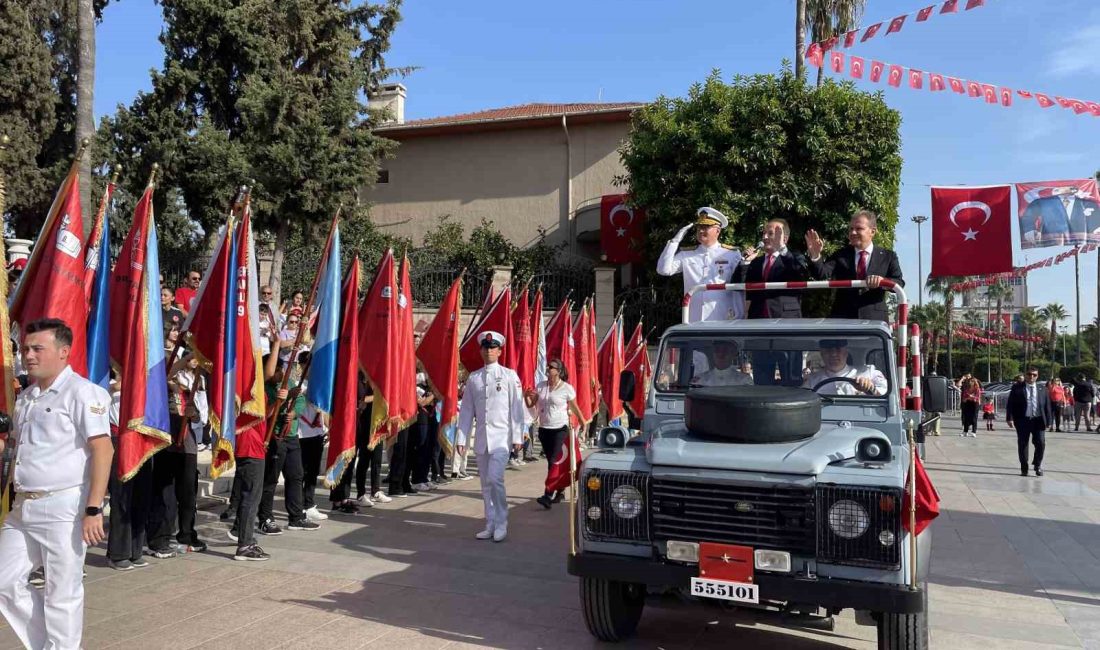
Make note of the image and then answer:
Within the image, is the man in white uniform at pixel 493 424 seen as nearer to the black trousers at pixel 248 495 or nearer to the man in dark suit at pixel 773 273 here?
the black trousers at pixel 248 495

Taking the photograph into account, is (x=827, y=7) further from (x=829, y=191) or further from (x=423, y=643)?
(x=423, y=643)

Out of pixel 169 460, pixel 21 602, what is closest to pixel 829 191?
pixel 169 460

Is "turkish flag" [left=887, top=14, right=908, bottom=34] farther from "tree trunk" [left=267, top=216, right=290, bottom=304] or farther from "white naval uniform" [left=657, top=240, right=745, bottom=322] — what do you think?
"tree trunk" [left=267, top=216, right=290, bottom=304]

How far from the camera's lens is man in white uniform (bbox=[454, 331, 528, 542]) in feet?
28.9

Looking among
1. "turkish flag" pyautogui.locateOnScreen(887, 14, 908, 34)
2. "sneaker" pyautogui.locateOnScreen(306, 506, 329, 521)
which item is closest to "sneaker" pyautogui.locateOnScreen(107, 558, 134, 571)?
"sneaker" pyautogui.locateOnScreen(306, 506, 329, 521)

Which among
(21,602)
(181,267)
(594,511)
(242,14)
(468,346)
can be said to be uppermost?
(242,14)

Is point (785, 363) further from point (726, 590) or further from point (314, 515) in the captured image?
point (314, 515)

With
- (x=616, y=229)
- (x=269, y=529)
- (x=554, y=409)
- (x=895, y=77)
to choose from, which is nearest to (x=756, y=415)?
(x=269, y=529)

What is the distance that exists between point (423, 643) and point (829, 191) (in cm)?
1859

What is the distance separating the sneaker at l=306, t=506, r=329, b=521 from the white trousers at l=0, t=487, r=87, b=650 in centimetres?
495

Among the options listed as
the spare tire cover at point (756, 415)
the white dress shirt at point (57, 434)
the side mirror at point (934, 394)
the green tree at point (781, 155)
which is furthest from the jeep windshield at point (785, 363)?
the green tree at point (781, 155)

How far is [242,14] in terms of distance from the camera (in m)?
22.0

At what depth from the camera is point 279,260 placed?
69.9 feet

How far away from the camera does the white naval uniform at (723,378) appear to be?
609 cm
